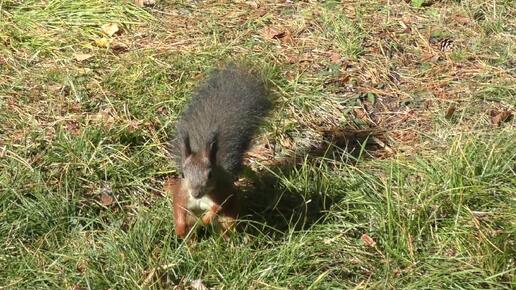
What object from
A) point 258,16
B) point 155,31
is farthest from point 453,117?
point 155,31

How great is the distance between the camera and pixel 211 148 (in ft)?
11.4

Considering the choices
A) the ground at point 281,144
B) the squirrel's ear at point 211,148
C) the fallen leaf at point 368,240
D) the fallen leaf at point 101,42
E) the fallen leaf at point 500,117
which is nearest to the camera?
the squirrel's ear at point 211,148

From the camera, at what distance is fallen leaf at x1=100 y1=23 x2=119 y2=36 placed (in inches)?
214

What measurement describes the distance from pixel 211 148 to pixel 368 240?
0.85m

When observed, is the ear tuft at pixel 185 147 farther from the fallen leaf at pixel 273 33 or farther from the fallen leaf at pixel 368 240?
the fallen leaf at pixel 273 33

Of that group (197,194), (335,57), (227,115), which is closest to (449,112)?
(335,57)

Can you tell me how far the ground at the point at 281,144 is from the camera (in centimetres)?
359

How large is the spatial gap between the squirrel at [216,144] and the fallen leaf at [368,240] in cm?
58

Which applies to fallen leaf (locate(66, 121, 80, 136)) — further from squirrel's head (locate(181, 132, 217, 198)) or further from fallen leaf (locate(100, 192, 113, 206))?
squirrel's head (locate(181, 132, 217, 198))

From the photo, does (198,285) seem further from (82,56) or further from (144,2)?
(144,2)

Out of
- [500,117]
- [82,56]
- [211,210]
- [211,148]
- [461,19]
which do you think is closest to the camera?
[211,148]

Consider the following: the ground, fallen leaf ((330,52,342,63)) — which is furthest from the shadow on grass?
fallen leaf ((330,52,342,63))

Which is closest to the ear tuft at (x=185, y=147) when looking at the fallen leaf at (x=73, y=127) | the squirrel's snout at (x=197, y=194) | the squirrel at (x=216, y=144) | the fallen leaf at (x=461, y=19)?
the squirrel at (x=216, y=144)

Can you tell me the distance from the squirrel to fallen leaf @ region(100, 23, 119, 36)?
5.52 ft
